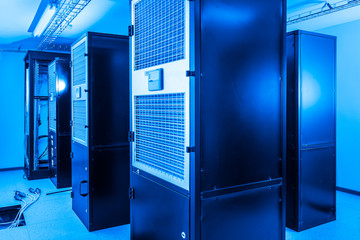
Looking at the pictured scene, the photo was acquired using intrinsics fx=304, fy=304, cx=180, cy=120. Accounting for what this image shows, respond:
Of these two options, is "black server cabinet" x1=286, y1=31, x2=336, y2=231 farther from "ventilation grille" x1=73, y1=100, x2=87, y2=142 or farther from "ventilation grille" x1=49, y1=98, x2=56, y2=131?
"ventilation grille" x1=49, y1=98, x2=56, y2=131

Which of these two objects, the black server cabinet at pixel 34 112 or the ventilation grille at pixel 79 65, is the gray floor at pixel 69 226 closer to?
the black server cabinet at pixel 34 112

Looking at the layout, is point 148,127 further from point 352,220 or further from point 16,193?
point 16,193

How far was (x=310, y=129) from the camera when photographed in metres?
3.36

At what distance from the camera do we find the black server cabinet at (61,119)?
4.82 meters

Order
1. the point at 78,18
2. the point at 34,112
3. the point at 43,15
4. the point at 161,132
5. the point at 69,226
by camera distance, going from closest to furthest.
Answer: the point at 161,132
the point at 69,226
the point at 43,15
the point at 78,18
the point at 34,112

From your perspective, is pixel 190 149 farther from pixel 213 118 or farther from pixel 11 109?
pixel 11 109

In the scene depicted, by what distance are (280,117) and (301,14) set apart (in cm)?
302

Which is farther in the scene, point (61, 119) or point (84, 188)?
point (61, 119)

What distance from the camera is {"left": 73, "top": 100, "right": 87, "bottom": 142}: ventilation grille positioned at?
3.33 m

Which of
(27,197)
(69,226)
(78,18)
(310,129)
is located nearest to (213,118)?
(310,129)

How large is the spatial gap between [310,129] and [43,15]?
367cm

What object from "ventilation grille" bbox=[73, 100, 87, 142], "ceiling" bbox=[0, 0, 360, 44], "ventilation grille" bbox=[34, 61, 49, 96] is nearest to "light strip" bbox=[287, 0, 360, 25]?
"ceiling" bbox=[0, 0, 360, 44]

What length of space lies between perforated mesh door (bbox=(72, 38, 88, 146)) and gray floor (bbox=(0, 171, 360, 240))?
949mm

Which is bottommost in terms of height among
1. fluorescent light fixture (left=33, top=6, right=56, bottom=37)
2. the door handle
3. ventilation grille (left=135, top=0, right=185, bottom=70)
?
the door handle
